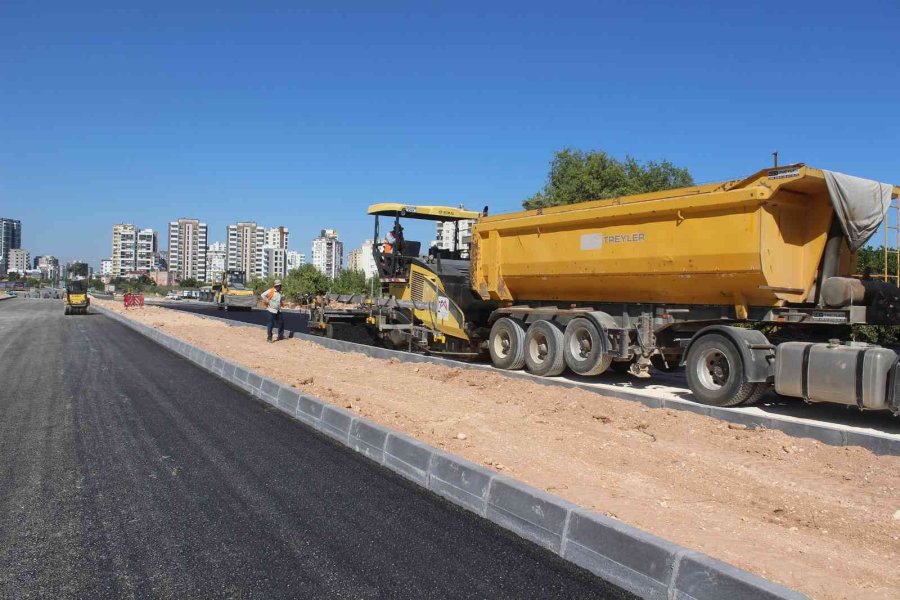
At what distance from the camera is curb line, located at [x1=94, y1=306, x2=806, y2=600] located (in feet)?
10.7

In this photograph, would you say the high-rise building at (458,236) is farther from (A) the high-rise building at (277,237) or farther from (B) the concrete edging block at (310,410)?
(A) the high-rise building at (277,237)

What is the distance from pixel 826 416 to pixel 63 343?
62.3ft

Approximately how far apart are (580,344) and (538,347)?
1056mm

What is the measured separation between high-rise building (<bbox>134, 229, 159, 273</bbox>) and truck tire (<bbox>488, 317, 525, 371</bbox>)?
533 ft

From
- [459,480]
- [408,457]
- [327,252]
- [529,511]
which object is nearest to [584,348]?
[408,457]

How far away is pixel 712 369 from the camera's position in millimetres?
8492

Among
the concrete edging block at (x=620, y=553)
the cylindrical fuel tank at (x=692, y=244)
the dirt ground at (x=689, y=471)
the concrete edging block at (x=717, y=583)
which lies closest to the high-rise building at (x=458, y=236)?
the cylindrical fuel tank at (x=692, y=244)

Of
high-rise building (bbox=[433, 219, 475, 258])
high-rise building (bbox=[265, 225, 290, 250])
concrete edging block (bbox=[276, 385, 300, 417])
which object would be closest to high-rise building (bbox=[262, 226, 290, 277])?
high-rise building (bbox=[265, 225, 290, 250])

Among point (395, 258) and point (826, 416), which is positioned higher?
point (395, 258)

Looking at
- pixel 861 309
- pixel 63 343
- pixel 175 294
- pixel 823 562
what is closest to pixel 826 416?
pixel 861 309

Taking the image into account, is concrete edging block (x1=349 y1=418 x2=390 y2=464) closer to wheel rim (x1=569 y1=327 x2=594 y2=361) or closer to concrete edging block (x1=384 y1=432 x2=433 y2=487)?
concrete edging block (x1=384 y1=432 x2=433 y2=487)

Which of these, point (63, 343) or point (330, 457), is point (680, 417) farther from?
point (63, 343)

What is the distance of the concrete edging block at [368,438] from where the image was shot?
6169 millimetres

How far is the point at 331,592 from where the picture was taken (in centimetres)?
348
